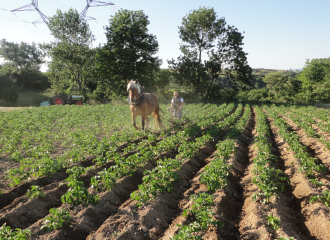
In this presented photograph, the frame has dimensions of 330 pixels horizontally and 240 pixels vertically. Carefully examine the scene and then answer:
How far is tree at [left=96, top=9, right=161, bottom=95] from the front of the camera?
3027 centimetres

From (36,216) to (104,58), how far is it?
29.2 m

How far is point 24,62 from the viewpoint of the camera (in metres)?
53.1

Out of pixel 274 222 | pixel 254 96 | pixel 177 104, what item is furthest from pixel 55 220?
pixel 254 96

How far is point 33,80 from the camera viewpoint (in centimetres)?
4441

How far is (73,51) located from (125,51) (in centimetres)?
1417

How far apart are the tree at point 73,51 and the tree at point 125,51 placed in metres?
8.96

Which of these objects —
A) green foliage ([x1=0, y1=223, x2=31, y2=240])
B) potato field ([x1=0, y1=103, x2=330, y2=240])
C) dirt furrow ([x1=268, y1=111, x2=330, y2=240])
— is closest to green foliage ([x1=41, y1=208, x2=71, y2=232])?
potato field ([x1=0, y1=103, x2=330, y2=240])

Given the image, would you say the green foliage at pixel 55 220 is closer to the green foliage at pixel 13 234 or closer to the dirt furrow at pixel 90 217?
the dirt furrow at pixel 90 217

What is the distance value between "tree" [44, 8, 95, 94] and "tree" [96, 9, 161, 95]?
8.96m

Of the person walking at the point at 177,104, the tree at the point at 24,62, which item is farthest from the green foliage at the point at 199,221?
the tree at the point at 24,62

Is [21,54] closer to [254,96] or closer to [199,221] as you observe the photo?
[254,96]

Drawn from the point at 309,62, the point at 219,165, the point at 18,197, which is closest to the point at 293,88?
the point at 309,62

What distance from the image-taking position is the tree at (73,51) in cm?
3906

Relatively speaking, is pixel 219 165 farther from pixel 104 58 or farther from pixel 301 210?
pixel 104 58
